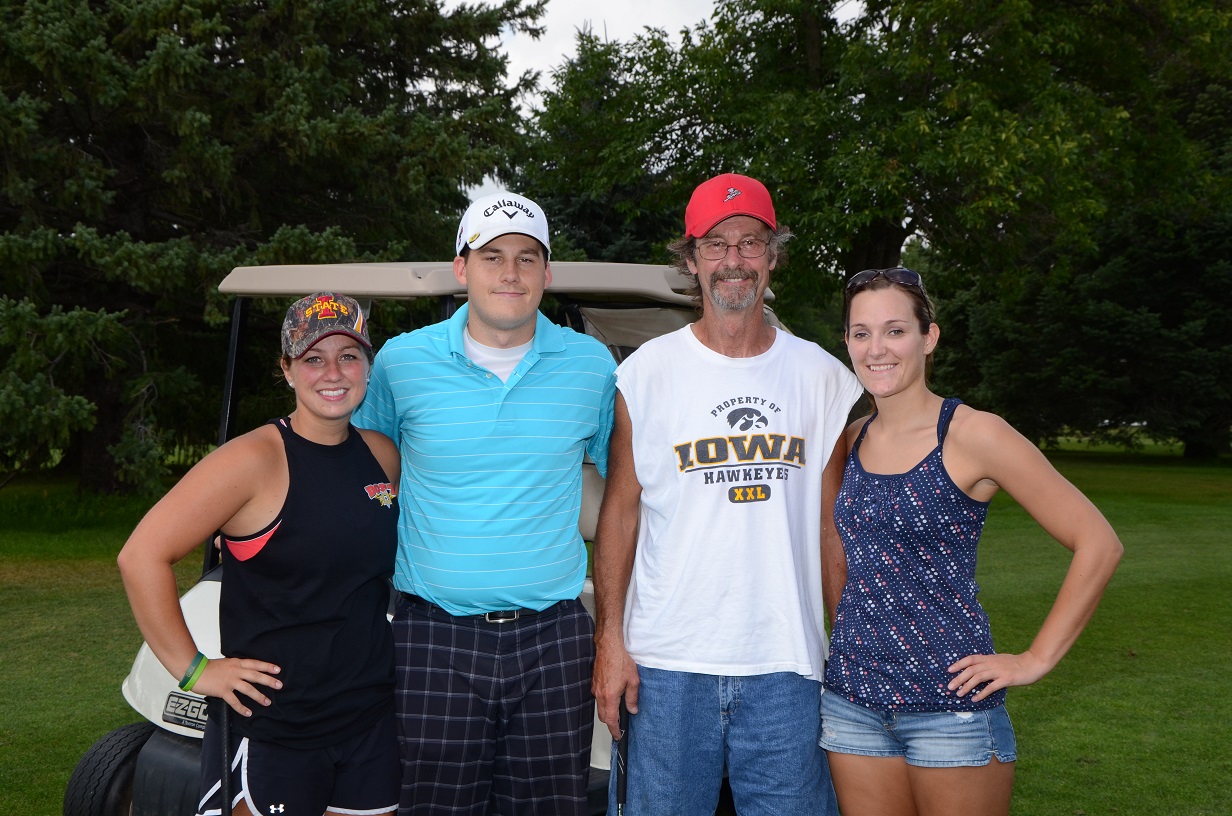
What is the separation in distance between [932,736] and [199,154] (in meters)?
10.8

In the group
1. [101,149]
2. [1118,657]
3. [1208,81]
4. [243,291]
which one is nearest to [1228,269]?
[1208,81]

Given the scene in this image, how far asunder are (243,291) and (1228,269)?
24370 millimetres

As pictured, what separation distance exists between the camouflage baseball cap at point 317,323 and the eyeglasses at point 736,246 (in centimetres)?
85

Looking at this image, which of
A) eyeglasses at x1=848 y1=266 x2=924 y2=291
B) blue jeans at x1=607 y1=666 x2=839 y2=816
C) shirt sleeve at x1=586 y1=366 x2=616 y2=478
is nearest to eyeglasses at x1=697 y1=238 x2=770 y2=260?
eyeglasses at x1=848 y1=266 x2=924 y2=291

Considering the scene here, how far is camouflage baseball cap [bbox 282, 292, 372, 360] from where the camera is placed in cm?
227

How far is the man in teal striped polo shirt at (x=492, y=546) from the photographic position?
235 cm

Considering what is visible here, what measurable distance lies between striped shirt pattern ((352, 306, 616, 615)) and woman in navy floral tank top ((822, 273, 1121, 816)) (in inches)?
25.5

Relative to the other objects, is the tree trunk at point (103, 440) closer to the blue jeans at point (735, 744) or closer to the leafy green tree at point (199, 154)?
the leafy green tree at point (199, 154)

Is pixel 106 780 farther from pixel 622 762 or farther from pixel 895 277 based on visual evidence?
pixel 895 277

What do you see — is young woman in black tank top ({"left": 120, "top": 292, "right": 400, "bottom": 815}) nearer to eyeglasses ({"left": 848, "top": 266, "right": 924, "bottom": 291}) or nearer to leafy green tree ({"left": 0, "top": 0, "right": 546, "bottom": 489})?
eyeglasses ({"left": 848, "top": 266, "right": 924, "bottom": 291})

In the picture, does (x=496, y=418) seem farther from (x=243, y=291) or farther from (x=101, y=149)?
(x=101, y=149)

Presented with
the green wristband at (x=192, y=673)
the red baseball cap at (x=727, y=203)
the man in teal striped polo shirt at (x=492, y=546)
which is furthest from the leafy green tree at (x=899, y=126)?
the green wristband at (x=192, y=673)

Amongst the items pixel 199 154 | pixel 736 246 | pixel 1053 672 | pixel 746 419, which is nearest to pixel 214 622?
pixel 746 419

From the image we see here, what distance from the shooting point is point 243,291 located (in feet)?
11.3
